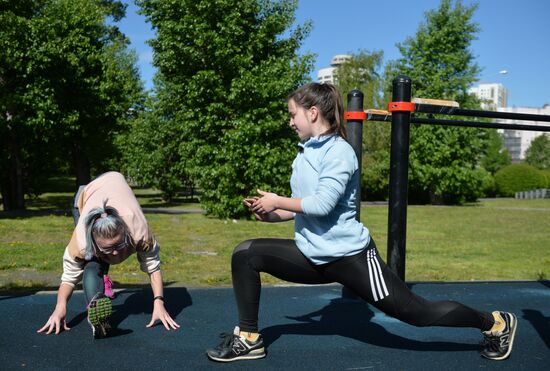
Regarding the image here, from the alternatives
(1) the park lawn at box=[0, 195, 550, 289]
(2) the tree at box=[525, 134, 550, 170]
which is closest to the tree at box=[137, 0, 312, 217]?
(1) the park lawn at box=[0, 195, 550, 289]

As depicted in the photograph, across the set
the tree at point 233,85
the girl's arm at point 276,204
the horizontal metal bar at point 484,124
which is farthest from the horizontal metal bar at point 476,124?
the tree at point 233,85

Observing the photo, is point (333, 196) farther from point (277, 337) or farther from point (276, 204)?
point (277, 337)

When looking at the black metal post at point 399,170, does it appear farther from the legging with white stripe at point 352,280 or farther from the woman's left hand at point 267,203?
the woman's left hand at point 267,203

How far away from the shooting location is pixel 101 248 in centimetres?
352

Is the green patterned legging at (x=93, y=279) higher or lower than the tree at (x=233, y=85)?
lower

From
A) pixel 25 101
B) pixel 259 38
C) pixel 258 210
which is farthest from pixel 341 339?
pixel 25 101

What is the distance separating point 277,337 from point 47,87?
16565 millimetres

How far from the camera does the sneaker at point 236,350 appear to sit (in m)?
3.19

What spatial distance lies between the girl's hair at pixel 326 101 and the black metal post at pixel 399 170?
1251 mm

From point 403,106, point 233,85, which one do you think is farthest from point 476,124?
point 233,85

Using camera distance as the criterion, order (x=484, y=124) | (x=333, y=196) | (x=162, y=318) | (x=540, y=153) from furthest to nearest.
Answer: (x=540, y=153) → (x=484, y=124) → (x=162, y=318) → (x=333, y=196)

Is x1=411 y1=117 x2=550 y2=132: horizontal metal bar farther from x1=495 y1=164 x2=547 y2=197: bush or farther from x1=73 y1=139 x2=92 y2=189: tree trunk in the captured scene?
x1=495 y1=164 x2=547 y2=197: bush

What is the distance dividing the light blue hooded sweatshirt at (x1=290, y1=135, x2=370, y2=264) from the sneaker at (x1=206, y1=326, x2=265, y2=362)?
643mm

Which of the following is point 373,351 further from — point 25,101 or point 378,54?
point 378,54
